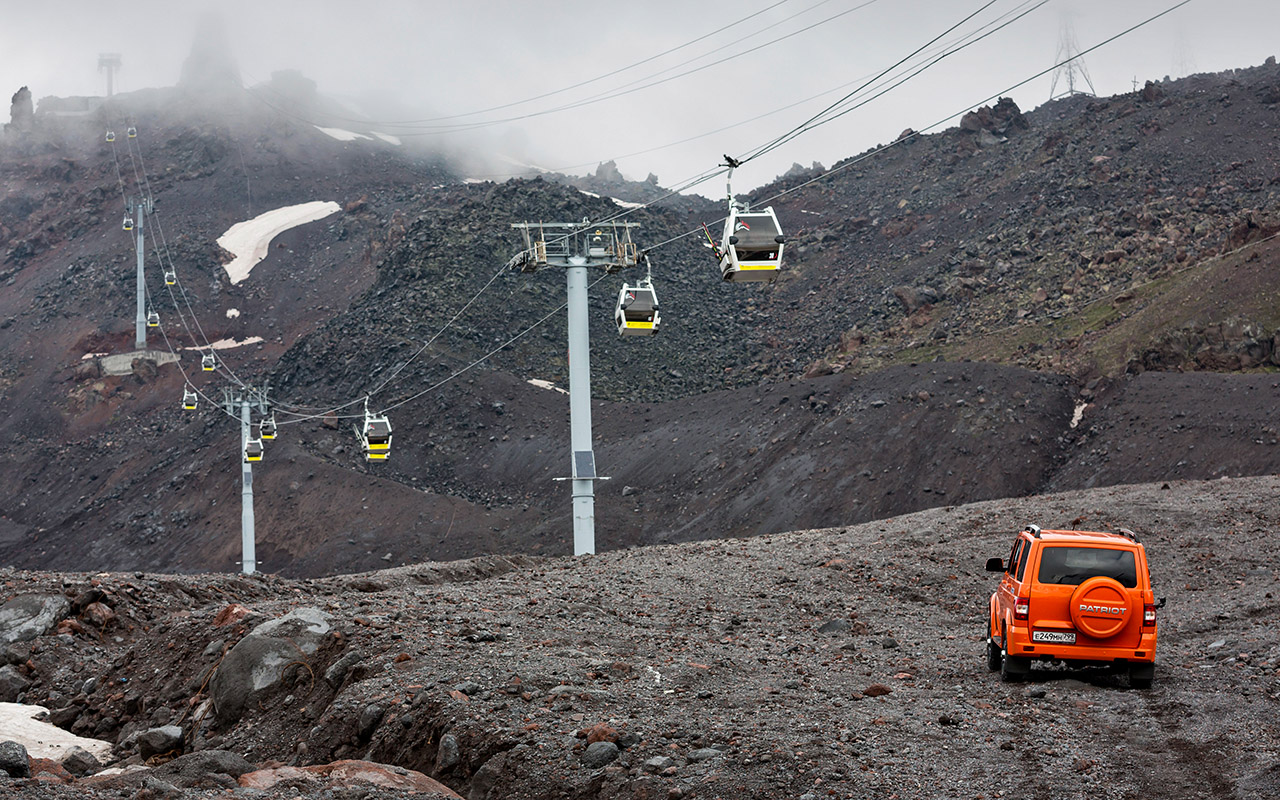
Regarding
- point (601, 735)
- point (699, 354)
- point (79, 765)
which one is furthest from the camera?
point (699, 354)

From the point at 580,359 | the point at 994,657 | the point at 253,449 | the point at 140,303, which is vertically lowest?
the point at 994,657

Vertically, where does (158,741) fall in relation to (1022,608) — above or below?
below

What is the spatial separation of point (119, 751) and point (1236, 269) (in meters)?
48.0

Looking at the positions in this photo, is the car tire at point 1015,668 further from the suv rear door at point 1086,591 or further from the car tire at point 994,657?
the car tire at point 994,657

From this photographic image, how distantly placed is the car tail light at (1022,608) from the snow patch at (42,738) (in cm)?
1029

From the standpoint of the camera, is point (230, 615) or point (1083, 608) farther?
point (230, 615)

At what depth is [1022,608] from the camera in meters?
12.9

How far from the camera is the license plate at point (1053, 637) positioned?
1279 cm

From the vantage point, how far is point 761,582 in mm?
22672

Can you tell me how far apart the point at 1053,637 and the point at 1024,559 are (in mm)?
961

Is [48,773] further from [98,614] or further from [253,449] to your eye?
[253,449]

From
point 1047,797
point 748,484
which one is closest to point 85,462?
point 748,484

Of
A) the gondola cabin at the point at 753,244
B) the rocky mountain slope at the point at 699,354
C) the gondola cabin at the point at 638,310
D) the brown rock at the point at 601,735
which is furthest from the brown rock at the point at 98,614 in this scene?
the rocky mountain slope at the point at 699,354

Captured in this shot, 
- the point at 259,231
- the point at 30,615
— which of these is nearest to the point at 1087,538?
the point at 30,615
